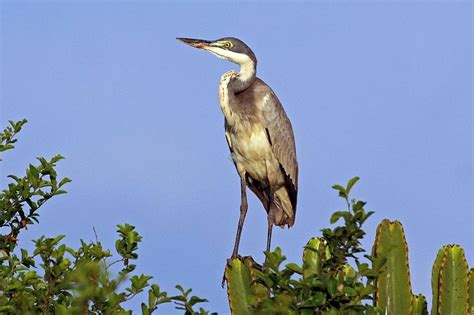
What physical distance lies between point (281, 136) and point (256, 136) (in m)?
0.42

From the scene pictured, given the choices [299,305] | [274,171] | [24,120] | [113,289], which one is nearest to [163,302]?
[113,289]

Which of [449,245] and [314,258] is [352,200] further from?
[449,245]

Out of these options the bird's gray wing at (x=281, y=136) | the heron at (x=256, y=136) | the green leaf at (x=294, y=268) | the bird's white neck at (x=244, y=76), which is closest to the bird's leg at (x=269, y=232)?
the heron at (x=256, y=136)

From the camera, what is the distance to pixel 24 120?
648 cm

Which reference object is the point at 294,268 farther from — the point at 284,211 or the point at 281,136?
the point at 284,211

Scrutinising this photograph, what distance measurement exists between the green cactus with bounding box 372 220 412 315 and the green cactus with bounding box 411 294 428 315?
0.43 ft

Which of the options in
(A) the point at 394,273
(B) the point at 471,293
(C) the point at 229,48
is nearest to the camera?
(A) the point at 394,273

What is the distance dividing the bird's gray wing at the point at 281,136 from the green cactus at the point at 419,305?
3.58m

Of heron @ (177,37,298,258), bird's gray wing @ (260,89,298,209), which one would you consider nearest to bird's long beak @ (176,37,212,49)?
heron @ (177,37,298,258)

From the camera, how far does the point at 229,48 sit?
10359 millimetres

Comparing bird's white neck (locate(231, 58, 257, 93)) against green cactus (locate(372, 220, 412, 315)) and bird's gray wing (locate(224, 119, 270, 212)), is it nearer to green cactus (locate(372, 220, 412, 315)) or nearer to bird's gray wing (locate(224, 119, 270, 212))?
bird's gray wing (locate(224, 119, 270, 212))

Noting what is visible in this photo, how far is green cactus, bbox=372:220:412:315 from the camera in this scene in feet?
21.4

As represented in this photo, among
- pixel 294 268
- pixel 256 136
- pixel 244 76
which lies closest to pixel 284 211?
pixel 256 136

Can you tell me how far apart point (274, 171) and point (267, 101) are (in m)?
0.68
